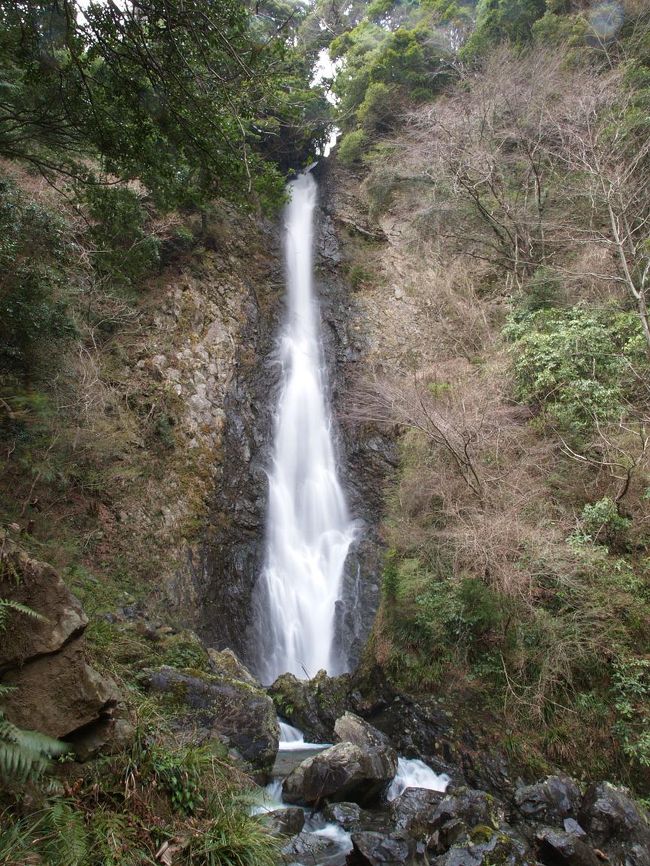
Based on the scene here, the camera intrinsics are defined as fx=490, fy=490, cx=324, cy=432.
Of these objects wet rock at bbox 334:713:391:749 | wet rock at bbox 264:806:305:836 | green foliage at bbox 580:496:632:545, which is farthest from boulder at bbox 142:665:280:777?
green foliage at bbox 580:496:632:545

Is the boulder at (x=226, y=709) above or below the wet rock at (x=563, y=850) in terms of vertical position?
above

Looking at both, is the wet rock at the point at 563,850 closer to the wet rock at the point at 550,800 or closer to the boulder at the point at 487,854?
the boulder at the point at 487,854

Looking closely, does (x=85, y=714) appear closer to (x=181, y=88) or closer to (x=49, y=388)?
(x=181, y=88)

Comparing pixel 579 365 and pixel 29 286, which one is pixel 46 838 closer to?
pixel 29 286

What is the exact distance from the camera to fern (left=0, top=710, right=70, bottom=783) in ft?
8.12

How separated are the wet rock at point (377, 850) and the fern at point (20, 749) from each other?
3.86 meters

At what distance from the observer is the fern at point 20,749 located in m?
2.47

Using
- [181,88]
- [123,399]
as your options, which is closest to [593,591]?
[181,88]


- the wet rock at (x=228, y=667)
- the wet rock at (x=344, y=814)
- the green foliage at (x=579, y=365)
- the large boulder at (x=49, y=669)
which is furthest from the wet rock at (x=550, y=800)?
the green foliage at (x=579, y=365)

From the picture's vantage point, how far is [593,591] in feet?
23.1

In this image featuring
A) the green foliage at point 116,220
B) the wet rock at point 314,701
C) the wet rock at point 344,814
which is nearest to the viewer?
the wet rock at point 344,814

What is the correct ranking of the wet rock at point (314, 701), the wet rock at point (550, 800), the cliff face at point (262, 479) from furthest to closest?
the cliff face at point (262, 479)
the wet rock at point (314, 701)
the wet rock at point (550, 800)

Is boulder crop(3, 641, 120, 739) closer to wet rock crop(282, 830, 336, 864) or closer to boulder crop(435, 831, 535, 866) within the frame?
wet rock crop(282, 830, 336, 864)

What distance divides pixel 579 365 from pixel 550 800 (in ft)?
24.6
